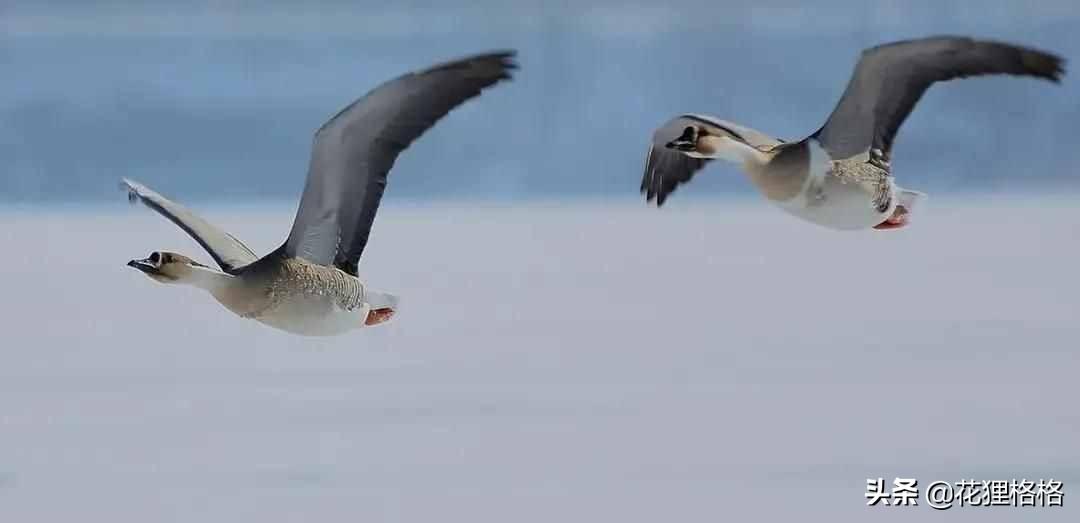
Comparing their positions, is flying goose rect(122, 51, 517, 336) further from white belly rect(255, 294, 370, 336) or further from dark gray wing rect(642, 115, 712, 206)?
dark gray wing rect(642, 115, 712, 206)

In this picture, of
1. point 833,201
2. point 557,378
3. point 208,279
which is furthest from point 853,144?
point 557,378

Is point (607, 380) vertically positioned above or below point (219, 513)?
above

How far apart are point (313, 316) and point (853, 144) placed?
690mm

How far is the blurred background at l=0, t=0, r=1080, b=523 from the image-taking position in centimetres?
213

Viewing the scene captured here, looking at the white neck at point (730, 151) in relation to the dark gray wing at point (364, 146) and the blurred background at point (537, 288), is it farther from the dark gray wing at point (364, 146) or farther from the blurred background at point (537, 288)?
the blurred background at point (537, 288)

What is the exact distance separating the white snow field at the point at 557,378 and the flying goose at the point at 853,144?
41 cm

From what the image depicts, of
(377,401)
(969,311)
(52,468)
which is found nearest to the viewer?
(52,468)

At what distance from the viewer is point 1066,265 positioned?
354cm

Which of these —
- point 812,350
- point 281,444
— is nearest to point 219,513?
point 281,444

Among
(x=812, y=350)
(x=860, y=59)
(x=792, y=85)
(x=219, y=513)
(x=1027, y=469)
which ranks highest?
(x=792, y=85)

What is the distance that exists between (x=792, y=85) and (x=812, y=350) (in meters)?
1.33

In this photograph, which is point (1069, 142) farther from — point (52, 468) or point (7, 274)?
point (52, 468)

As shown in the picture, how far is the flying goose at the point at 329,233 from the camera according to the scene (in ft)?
5.61

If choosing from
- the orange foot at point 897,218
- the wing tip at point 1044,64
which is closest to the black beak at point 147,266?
the orange foot at point 897,218
